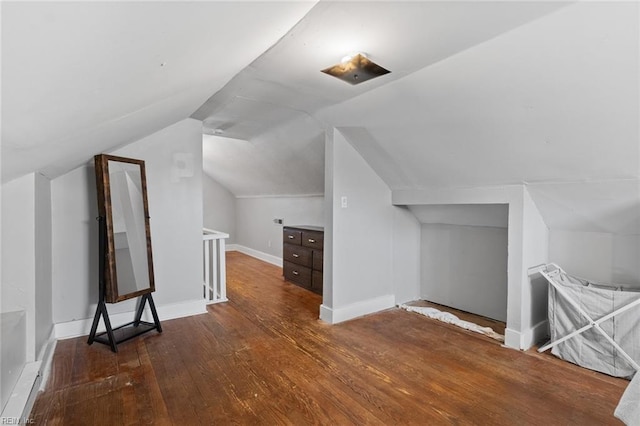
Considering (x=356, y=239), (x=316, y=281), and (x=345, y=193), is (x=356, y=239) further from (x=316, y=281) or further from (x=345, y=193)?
(x=316, y=281)

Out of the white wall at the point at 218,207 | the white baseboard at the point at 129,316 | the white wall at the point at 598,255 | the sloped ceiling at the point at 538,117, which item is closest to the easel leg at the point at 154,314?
the white baseboard at the point at 129,316

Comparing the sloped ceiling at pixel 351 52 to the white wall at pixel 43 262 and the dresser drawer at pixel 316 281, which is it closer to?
the white wall at pixel 43 262

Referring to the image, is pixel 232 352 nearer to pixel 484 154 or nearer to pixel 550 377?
pixel 550 377

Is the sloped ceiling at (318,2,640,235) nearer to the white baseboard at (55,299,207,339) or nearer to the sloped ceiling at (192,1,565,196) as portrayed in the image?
the sloped ceiling at (192,1,565,196)

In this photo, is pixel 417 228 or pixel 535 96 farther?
pixel 417 228

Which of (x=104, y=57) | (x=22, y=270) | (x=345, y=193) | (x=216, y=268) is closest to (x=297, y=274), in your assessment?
(x=216, y=268)

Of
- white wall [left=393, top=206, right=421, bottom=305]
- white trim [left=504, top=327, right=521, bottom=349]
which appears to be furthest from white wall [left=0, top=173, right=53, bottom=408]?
white trim [left=504, top=327, right=521, bottom=349]

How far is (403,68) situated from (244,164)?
4320 millimetres

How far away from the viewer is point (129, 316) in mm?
3020

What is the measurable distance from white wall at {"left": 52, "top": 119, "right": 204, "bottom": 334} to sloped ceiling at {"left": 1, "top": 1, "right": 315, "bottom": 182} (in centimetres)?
121

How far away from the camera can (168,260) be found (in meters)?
3.22

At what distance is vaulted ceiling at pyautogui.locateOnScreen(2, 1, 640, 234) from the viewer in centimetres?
83

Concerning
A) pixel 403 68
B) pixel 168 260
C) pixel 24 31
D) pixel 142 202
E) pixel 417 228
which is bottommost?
pixel 168 260

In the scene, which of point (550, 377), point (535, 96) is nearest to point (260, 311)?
point (550, 377)
